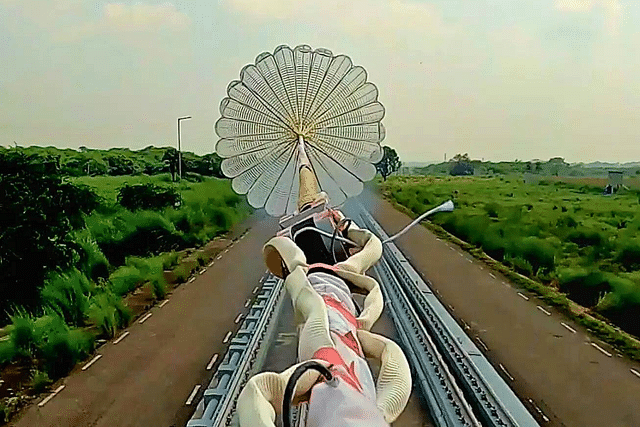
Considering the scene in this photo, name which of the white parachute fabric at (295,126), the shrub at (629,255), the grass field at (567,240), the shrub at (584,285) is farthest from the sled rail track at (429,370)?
the shrub at (629,255)

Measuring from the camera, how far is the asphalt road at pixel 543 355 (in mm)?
11094

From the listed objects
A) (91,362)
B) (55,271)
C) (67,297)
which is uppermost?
(55,271)

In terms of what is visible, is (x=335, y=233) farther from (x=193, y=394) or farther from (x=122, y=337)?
(x=122, y=337)

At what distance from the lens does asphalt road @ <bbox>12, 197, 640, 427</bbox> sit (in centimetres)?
1087

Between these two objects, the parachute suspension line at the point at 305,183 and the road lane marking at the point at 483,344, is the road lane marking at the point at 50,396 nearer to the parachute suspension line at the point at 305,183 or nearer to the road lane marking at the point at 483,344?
the parachute suspension line at the point at 305,183

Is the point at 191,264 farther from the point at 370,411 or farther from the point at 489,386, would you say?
the point at 370,411

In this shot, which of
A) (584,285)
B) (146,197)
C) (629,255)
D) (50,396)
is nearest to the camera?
(50,396)

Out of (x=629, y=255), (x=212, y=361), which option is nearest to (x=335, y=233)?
(x=212, y=361)

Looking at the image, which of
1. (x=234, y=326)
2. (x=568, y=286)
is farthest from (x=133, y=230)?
(x=568, y=286)

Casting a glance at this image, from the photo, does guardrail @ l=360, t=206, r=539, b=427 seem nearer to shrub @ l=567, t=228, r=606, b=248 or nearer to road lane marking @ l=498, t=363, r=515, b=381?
road lane marking @ l=498, t=363, r=515, b=381

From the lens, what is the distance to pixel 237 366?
8.95 meters

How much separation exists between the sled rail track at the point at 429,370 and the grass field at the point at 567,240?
255 inches

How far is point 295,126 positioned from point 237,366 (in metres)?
2.84

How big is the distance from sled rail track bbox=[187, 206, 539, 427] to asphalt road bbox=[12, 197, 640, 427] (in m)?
0.49
